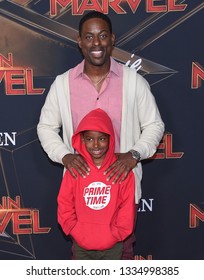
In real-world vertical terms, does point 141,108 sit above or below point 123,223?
above

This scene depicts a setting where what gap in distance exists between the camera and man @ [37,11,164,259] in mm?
1802

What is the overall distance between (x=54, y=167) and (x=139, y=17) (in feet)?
2.71

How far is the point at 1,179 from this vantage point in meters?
2.24

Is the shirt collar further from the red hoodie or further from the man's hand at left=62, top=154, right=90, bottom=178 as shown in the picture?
the man's hand at left=62, top=154, right=90, bottom=178

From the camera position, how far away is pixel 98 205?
67.1 inches

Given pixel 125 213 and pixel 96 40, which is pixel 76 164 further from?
pixel 96 40

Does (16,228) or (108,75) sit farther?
(16,228)

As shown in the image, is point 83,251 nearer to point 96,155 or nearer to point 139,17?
point 96,155

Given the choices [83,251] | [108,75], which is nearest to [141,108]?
[108,75]

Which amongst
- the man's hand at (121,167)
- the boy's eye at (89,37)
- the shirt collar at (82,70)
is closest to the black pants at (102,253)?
the man's hand at (121,167)

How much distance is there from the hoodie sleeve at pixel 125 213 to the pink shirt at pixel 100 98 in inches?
8.3

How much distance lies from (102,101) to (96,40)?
24 cm

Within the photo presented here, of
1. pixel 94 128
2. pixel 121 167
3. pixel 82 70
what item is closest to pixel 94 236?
pixel 121 167
